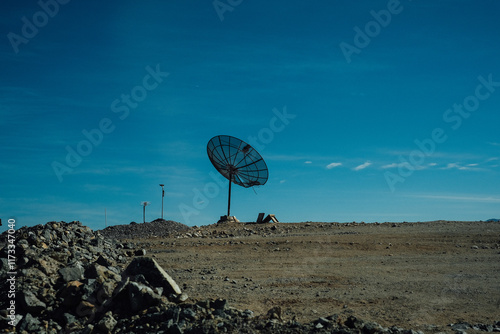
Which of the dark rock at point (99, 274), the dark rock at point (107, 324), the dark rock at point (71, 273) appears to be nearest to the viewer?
the dark rock at point (107, 324)

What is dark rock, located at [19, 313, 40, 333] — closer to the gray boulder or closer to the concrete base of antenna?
the gray boulder

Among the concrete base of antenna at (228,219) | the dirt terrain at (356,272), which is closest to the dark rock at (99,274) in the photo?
the dirt terrain at (356,272)

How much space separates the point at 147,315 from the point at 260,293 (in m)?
Result: 3.49

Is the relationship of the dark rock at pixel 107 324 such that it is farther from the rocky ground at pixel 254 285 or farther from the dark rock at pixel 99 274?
the dark rock at pixel 99 274

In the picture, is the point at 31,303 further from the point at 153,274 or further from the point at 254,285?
the point at 254,285

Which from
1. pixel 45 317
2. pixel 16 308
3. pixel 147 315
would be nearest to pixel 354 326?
pixel 147 315

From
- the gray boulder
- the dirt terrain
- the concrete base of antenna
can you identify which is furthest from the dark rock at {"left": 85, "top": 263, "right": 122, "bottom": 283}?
the concrete base of antenna

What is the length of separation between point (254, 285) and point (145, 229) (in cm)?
1775

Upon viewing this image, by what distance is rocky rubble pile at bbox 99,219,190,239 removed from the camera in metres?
26.6

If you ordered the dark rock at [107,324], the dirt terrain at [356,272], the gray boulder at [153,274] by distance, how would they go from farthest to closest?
the dirt terrain at [356,272] < the gray boulder at [153,274] < the dark rock at [107,324]

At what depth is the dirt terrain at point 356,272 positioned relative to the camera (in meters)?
9.60

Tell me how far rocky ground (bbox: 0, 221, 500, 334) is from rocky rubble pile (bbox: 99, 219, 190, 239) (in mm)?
7515

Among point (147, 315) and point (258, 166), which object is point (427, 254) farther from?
point (258, 166)

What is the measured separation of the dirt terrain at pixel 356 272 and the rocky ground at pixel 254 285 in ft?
0.12
